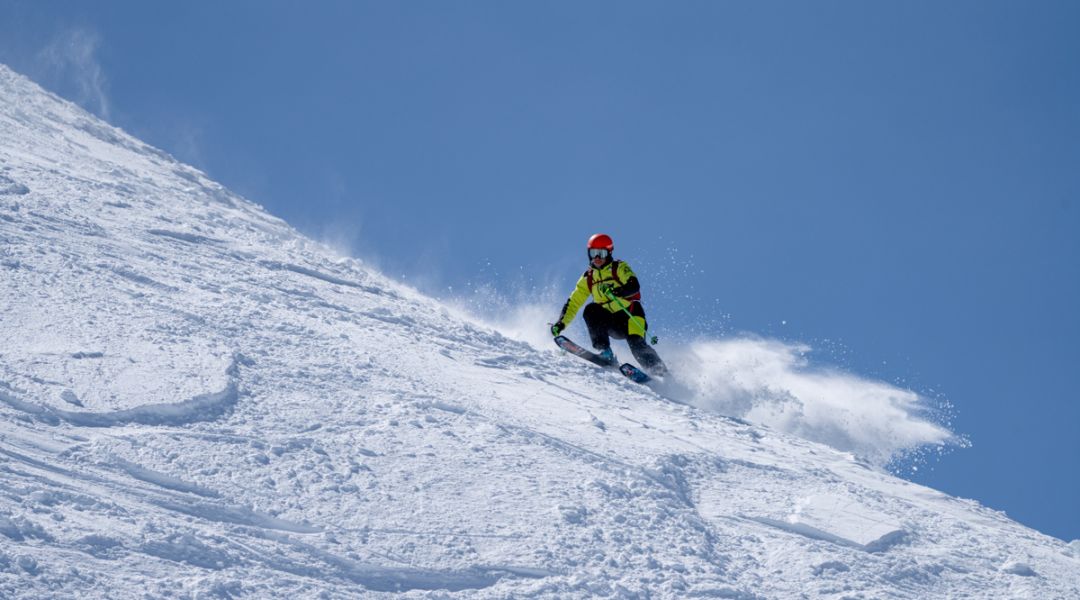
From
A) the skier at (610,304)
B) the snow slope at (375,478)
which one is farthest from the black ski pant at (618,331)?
the snow slope at (375,478)

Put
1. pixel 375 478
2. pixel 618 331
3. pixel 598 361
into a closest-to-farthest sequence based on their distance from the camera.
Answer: pixel 375 478
pixel 598 361
pixel 618 331

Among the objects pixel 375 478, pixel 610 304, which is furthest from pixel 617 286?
pixel 375 478

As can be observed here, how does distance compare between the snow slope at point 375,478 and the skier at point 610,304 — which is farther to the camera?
the skier at point 610,304

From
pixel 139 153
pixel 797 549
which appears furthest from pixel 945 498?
pixel 139 153

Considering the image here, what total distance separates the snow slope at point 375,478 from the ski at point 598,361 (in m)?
1.23

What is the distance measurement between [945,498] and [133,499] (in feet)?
20.1

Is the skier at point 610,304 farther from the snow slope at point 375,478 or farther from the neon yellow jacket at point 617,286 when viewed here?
the snow slope at point 375,478

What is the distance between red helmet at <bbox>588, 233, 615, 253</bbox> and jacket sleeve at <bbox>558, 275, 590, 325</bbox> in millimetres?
577

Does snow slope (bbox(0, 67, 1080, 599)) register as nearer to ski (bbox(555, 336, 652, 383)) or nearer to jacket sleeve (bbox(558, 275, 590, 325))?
ski (bbox(555, 336, 652, 383))

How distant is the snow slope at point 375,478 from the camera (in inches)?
214

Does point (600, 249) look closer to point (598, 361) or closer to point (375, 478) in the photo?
point (598, 361)

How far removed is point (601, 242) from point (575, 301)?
0.92 metres

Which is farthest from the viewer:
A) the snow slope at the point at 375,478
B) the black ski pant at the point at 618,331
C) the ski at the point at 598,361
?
the black ski pant at the point at 618,331

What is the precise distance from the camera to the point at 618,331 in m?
13.2
